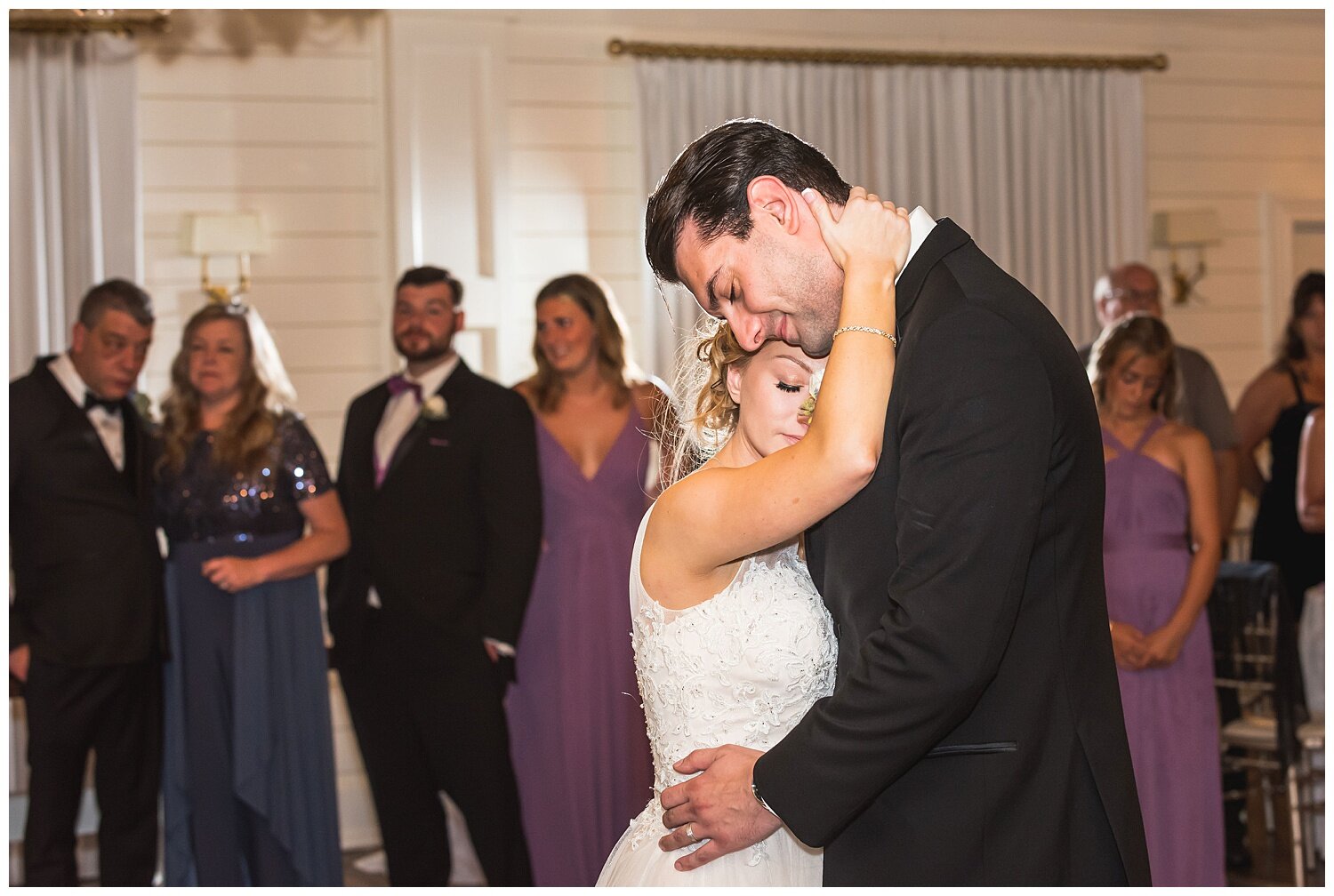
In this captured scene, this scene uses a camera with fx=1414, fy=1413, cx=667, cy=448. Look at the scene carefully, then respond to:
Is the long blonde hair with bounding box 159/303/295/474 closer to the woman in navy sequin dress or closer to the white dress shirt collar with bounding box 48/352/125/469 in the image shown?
the woman in navy sequin dress

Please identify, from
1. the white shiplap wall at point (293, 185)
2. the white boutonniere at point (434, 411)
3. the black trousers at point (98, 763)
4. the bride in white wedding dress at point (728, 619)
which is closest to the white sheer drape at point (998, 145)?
the white shiplap wall at point (293, 185)

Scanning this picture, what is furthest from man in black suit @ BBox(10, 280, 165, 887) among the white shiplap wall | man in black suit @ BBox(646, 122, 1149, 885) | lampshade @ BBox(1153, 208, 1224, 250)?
lampshade @ BBox(1153, 208, 1224, 250)

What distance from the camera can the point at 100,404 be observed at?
4.30m

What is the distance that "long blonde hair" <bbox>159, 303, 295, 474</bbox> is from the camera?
13.8ft

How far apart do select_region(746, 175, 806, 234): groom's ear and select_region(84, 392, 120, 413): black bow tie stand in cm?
315

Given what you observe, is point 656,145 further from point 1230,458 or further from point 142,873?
point 142,873

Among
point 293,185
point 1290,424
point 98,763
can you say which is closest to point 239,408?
point 98,763

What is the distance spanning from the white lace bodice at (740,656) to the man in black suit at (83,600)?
8.47ft

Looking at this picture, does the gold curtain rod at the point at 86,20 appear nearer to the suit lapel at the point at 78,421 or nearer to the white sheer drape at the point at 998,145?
the suit lapel at the point at 78,421

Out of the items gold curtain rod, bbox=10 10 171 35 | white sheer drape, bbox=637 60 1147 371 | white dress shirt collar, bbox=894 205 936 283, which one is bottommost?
white dress shirt collar, bbox=894 205 936 283

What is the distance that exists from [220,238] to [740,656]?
4.16 m

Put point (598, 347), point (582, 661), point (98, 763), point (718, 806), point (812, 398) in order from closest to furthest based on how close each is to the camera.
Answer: point (718, 806) < point (812, 398) < point (98, 763) < point (582, 661) < point (598, 347)

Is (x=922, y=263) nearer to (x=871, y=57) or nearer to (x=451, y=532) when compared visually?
(x=451, y=532)

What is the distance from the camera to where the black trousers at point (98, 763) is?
421cm
